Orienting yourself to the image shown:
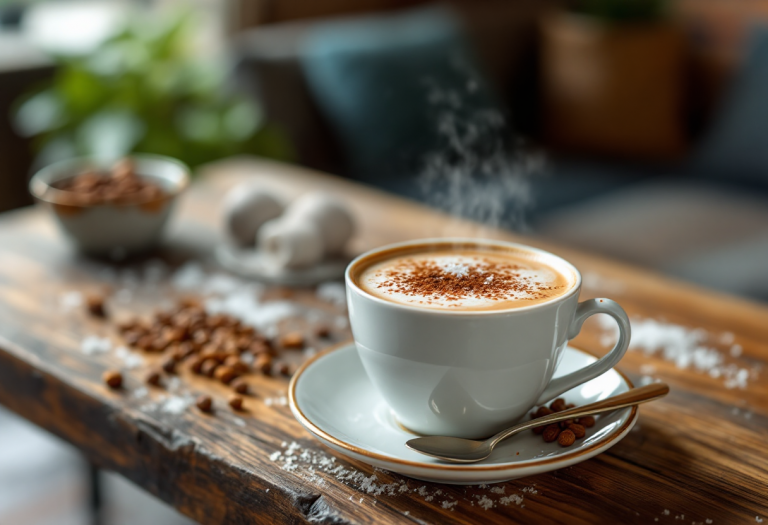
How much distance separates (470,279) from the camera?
2.42 feet

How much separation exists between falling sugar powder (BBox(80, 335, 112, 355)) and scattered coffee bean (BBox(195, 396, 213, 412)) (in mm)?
202

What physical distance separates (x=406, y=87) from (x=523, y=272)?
5.85 feet

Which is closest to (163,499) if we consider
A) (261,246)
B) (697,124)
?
(261,246)

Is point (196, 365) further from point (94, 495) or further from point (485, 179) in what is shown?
point (485, 179)

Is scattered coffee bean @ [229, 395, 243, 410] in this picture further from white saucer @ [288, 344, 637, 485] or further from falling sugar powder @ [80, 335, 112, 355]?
falling sugar powder @ [80, 335, 112, 355]

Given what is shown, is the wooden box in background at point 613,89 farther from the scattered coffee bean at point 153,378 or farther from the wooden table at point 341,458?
the scattered coffee bean at point 153,378

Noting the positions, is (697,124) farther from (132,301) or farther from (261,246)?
(132,301)

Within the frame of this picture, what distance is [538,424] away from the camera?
2.23ft

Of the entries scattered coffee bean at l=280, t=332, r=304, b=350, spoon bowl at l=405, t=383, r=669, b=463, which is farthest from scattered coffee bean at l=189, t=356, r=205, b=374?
spoon bowl at l=405, t=383, r=669, b=463

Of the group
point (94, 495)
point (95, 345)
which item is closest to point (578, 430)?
point (95, 345)

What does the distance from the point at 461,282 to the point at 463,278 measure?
1 cm

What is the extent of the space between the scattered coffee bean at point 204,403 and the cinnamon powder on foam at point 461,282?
0.75 feet

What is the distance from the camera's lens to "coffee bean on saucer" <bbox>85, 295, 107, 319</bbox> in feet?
3.41

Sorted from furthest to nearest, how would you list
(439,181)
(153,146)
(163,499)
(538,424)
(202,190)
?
(439,181), (153,146), (202,190), (163,499), (538,424)
